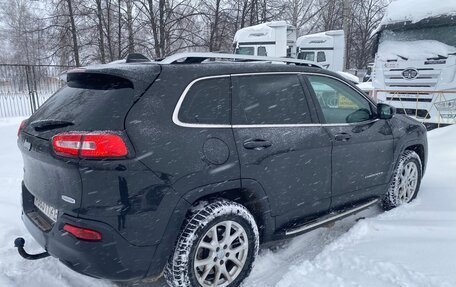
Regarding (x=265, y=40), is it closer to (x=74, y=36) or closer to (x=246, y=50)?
(x=246, y=50)

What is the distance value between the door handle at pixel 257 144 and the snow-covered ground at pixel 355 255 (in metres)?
1.05

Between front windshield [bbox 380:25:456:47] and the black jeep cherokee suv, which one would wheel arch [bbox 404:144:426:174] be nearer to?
the black jeep cherokee suv

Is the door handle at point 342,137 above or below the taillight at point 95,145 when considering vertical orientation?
below

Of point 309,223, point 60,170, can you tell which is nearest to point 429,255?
point 309,223

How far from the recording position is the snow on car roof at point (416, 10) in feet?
32.8

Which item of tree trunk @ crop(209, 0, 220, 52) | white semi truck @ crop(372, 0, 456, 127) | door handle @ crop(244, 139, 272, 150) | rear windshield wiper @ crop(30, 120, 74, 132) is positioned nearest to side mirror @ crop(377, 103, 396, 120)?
door handle @ crop(244, 139, 272, 150)

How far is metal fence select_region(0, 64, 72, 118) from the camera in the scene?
1092 centimetres

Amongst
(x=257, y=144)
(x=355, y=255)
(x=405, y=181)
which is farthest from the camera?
(x=405, y=181)

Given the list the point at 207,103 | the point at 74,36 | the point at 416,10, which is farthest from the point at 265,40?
the point at 207,103

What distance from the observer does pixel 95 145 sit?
2203 millimetres

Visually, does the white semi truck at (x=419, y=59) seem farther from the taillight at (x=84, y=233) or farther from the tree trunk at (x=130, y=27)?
the tree trunk at (x=130, y=27)

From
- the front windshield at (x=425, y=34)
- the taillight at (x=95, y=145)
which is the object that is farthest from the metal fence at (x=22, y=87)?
the front windshield at (x=425, y=34)

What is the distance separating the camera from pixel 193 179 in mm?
2432

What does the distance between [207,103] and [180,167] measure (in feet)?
1.85
